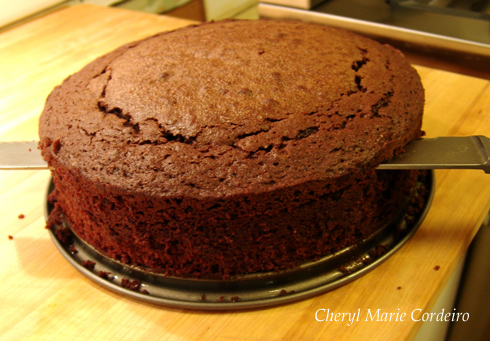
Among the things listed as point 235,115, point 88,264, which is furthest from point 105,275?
point 235,115

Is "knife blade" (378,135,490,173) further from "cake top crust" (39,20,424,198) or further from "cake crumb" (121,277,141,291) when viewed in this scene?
"cake crumb" (121,277,141,291)

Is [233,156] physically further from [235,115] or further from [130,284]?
[130,284]

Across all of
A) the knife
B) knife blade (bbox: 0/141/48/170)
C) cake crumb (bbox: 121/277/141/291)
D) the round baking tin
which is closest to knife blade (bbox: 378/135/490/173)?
the knife

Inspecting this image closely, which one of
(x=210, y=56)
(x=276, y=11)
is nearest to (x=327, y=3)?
(x=276, y=11)

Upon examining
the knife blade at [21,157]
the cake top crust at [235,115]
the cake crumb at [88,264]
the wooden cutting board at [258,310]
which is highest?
the cake top crust at [235,115]

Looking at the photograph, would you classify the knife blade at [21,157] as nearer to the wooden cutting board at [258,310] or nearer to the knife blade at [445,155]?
the wooden cutting board at [258,310]

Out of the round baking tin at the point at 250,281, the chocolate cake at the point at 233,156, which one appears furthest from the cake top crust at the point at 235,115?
the round baking tin at the point at 250,281

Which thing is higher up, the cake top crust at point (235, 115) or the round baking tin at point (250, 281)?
the cake top crust at point (235, 115)

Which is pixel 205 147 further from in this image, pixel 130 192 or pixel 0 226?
pixel 0 226
